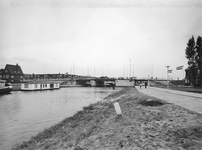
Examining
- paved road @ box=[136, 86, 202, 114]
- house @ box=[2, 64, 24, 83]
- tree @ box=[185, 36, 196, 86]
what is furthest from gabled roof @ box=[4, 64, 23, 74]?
paved road @ box=[136, 86, 202, 114]

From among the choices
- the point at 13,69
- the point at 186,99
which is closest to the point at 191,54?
the point at 186,99

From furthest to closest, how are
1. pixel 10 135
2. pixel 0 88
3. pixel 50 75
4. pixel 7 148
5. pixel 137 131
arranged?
pixel 50 75, pixel 0 88, pixel 10 135, pixel 7 148, pixel 137 131

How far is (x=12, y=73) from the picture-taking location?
106 meters

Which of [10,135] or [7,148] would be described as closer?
[7,148]

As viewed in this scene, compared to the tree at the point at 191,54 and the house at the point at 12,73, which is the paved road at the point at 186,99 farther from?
the house at the point at 12,73

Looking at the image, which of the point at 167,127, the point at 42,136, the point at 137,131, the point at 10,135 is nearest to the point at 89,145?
the point at 137,131

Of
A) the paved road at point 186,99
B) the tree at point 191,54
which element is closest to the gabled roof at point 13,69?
the tree at point 191,54

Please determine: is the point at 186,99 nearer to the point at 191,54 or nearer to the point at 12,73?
the point at 191,54

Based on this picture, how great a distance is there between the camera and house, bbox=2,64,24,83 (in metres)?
105

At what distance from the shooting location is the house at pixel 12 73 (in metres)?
105

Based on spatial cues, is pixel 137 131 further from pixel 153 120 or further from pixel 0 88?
pixel 0 88

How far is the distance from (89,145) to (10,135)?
836 cm

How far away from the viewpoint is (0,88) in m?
48.7

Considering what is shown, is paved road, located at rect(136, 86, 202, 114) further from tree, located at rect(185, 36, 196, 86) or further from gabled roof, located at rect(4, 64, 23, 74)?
gabled roof, located at rect(4, 64, 23, 74)
